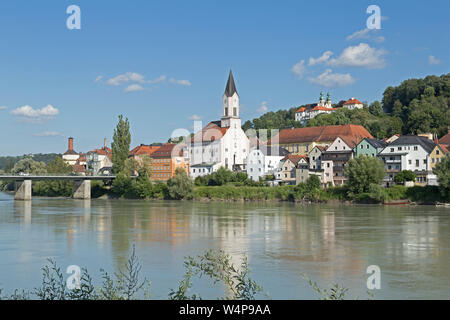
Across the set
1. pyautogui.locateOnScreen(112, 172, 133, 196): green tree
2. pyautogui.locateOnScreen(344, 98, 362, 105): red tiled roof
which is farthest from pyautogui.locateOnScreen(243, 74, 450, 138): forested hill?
pyautogui.locateOnScreen(112, 172, 133, 196): green tree

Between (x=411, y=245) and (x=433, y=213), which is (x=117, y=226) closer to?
(x=411, y=245)

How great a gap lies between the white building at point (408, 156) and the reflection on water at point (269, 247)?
2301 cm

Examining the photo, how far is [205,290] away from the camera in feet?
47.5

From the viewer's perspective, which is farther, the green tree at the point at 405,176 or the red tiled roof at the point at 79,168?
the red tiled roof at the point at 79,168

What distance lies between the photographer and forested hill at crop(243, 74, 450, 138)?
86375 millimetres

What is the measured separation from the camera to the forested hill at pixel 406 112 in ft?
283

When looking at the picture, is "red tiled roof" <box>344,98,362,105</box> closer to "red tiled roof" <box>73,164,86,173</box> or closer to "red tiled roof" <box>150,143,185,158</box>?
"red tiled roof" <box>150,143,185,158</box>

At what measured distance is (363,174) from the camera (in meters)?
53.8

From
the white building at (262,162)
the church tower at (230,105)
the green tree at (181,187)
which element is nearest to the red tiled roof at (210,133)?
the church tower at (230,105)

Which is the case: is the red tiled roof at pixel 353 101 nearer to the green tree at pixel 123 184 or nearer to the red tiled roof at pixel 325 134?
the red tiled roof at pixel 325 134

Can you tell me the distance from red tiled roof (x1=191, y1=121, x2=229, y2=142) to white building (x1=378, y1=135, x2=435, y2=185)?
31205 millimetres

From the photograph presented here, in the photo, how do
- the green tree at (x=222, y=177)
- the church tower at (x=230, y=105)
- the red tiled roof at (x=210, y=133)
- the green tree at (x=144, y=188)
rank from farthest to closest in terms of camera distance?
the church tower at (x=230, y=105)
the red tiled roof at (x=210, y=133)
the green tree at (x=144, y=188)
the green tree at (x=222, y=177)

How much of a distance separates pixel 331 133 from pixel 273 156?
12861mm
